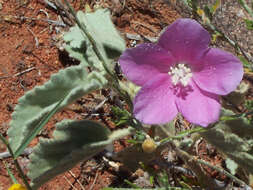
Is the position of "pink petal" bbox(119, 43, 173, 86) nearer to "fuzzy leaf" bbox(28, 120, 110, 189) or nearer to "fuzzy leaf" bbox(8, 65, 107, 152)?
"fuzzy leaf" bbox(8, 65, 107, 152)

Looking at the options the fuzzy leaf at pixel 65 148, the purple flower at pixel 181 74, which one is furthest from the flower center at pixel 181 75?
the fuzzy leaf at pixel 65 148

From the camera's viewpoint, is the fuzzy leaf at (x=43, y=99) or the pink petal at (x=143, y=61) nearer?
the fuzzy leaf at (x=43, y=99)

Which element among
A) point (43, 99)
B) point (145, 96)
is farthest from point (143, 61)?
point (43, 99)

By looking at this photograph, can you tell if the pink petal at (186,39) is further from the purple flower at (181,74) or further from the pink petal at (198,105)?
the pink petal at (198,105)

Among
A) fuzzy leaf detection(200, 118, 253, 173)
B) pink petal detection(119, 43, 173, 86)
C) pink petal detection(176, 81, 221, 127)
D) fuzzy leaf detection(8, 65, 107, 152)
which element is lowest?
fuzzy leaf detection(200, 118, 253, 173)

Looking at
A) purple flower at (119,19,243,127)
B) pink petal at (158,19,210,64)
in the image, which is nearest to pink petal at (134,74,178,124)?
purple flower at (119,19,243,127)

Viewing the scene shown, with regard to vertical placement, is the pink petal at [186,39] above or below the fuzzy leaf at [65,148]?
above

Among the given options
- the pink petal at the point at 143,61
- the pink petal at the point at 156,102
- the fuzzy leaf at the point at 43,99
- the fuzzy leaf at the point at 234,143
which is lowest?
the fuzzy leaf at the point at 234,143

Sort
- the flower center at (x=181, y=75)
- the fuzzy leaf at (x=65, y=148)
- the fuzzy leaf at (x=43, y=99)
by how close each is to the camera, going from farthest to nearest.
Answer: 1. the flower center at (x=181, y=75)
2. the fuzzy leaf at (x=65, y=148)
3. the fuzzy leaf at (x=43, y=99)
